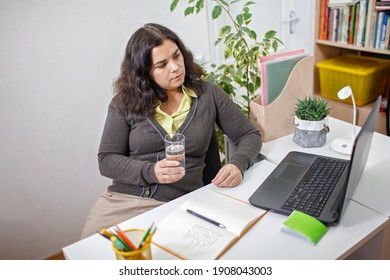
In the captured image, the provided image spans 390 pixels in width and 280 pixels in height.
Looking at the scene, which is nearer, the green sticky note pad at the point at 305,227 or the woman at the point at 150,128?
the green sticky note pad at the point at 305,227

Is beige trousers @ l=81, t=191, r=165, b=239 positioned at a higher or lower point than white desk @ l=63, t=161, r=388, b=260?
lower

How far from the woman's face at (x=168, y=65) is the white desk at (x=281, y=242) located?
568 millimetres

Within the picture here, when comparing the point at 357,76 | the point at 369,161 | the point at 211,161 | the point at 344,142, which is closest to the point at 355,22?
the point at 357,76

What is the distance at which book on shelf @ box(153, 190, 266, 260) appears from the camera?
102 cm

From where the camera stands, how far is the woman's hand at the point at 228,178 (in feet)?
4.32

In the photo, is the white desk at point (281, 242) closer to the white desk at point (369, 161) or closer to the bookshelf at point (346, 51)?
the white desk at point (369, 161)

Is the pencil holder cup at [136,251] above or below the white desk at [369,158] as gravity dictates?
above

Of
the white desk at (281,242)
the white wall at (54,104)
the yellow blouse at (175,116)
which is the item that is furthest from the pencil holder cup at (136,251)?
the white wall at (54,104)

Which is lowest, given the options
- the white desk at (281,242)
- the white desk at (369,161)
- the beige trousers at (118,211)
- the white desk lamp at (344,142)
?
the beige trousers at (118,211)

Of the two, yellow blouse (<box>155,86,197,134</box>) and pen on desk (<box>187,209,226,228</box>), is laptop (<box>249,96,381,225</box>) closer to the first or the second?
pen on desk (<box>187,209,226,228</box>)

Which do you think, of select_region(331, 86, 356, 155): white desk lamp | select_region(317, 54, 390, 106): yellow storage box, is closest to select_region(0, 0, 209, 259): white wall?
select_region(317, 54, 390, 106): yellow storage box

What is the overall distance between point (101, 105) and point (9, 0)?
2.20 ft

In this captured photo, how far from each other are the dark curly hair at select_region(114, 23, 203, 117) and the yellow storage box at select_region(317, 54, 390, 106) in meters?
1.27
